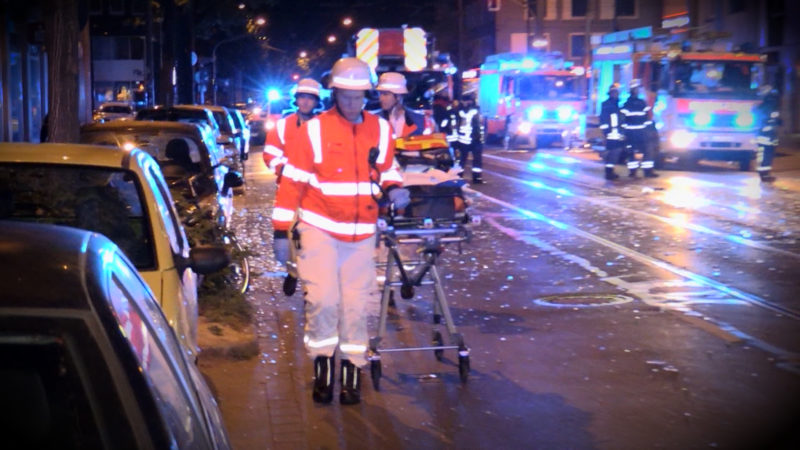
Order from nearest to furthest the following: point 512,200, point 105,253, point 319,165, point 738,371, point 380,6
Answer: point 105,253, point 319,165, point 738,371, point 512,200, point 380,6

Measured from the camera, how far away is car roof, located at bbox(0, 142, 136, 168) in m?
5.45

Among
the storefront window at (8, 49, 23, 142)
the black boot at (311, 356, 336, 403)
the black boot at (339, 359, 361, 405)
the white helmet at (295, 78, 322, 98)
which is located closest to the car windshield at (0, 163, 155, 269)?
the black boot at (311, 356, 336, 403)

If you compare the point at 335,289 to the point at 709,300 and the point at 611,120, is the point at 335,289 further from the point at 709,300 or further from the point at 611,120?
the point at 611,120

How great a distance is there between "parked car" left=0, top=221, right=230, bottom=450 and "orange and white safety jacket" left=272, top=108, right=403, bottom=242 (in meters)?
4.18

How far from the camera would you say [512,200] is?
19.4m

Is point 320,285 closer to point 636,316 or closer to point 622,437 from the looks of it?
point 622,437

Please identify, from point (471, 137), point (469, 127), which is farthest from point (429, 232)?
point (469, 127)

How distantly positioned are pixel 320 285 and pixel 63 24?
610 cm

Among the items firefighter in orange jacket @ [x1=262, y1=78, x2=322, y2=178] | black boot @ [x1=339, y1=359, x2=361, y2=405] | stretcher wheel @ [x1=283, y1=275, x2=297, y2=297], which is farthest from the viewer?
firefighter in orange jacket @ [x1=262, y1=78, x2=322, y2=178]

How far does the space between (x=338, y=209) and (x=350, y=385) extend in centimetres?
110

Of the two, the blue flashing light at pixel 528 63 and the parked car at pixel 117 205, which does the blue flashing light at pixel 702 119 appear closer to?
the blue flashing light at pixel 528 63

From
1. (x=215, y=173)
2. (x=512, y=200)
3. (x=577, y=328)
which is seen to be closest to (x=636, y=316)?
(x=577, y=328)

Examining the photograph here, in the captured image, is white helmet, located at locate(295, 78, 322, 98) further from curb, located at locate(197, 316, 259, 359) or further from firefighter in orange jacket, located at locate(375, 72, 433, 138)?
curb, located at locate(197, 316, 259, 359)

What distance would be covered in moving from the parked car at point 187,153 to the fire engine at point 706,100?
1681 centimetres
